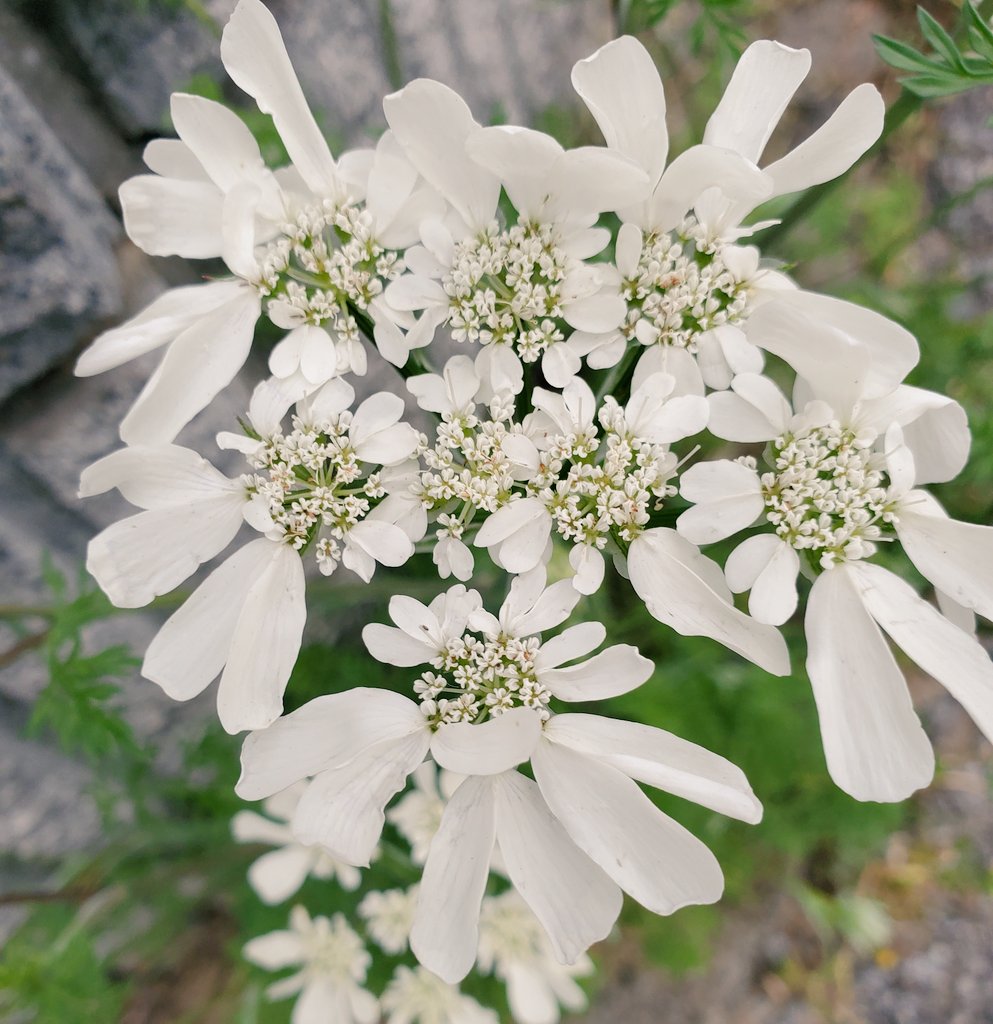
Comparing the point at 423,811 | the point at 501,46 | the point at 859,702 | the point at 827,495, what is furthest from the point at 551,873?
the point at 501,46

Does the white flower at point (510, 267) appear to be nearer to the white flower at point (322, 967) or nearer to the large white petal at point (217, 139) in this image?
the large white petal at point (217, 139)

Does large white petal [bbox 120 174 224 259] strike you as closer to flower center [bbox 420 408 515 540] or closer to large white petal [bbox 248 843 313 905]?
flower center [bbox 420 408 515 540]

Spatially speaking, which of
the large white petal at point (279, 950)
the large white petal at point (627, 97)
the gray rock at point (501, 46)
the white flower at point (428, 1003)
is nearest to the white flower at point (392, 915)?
the white flower at point (428, 1003)

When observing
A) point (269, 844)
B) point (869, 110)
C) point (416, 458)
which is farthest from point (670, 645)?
point (869, 110)

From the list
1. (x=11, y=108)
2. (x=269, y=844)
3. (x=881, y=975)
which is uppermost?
(x=11, y=108)

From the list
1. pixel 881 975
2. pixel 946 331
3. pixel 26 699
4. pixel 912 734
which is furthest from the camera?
pixel 881 975

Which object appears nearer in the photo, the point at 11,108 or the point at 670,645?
the point at 11,108

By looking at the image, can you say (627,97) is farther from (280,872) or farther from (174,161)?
(280,872)

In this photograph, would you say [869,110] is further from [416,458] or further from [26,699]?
[26,699]
